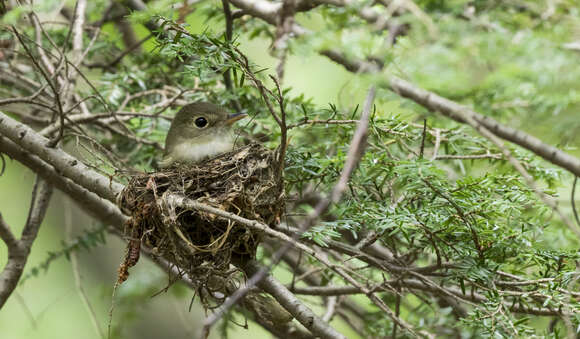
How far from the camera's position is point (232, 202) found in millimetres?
3383

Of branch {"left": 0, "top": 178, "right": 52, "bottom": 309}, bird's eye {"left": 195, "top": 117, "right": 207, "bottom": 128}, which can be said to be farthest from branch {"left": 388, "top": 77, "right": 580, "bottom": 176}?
branch {"left": 0, "top": 178, "right": 52, "bottom": 309}

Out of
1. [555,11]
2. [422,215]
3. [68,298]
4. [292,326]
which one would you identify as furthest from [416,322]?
[68,298]

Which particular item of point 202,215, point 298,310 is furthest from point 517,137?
point 202,215

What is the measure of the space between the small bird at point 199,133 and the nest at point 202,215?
770 millimetres

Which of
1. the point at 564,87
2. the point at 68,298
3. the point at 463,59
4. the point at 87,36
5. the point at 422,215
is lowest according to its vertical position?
the point at 68,298

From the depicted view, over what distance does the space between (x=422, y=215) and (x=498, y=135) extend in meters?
0.63

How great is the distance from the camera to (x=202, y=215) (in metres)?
3.23

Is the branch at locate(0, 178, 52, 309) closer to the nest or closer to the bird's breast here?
the bird's breast

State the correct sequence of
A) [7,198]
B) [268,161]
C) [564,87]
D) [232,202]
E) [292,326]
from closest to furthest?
[564,87] → [232,202] → [268,161] → [292,326] → [7,198]

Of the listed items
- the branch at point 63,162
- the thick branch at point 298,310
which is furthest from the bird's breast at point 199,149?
the thick branch at point 298,310

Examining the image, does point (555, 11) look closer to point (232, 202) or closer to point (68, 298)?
point (232, 202)

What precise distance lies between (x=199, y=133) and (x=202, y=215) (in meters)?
1.36

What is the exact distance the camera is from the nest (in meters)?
3.30

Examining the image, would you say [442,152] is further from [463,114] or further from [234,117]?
[463,114]
